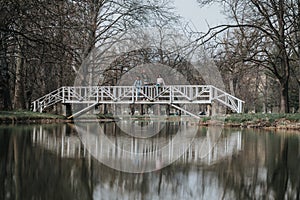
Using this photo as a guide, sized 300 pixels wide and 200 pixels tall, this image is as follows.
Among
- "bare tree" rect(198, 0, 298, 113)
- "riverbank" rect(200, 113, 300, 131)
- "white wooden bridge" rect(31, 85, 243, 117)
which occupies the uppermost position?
"bare tree" rect(198, 0, 298, 113)

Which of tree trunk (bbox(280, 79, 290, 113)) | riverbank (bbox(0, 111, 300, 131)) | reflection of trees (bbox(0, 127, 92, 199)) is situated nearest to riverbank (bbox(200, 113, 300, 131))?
riverbank (bbox(0, 111, 300, 131))

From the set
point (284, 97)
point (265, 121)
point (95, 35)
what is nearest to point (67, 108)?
point (95, 35)

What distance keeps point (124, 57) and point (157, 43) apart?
4.46m

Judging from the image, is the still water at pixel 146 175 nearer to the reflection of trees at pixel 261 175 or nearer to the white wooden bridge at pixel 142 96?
the reflection of trees at pixel 261 175

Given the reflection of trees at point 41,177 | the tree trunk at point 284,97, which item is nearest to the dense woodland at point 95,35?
the tree trunk at point 284,97

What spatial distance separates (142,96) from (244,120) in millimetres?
7158

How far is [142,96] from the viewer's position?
85.6 ft

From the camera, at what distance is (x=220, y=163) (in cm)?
688

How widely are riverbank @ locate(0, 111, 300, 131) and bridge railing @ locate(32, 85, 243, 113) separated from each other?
1.58 m

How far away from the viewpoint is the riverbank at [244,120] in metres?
18.8

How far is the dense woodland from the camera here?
11.1 m

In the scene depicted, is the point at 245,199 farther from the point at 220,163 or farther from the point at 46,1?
the point at 46,1

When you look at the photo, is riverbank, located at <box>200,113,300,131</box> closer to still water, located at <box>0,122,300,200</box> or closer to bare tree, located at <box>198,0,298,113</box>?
bare tree, located at <box>198,0,298,113</box>

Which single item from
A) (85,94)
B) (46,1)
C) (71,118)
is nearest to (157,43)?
(85,94)
